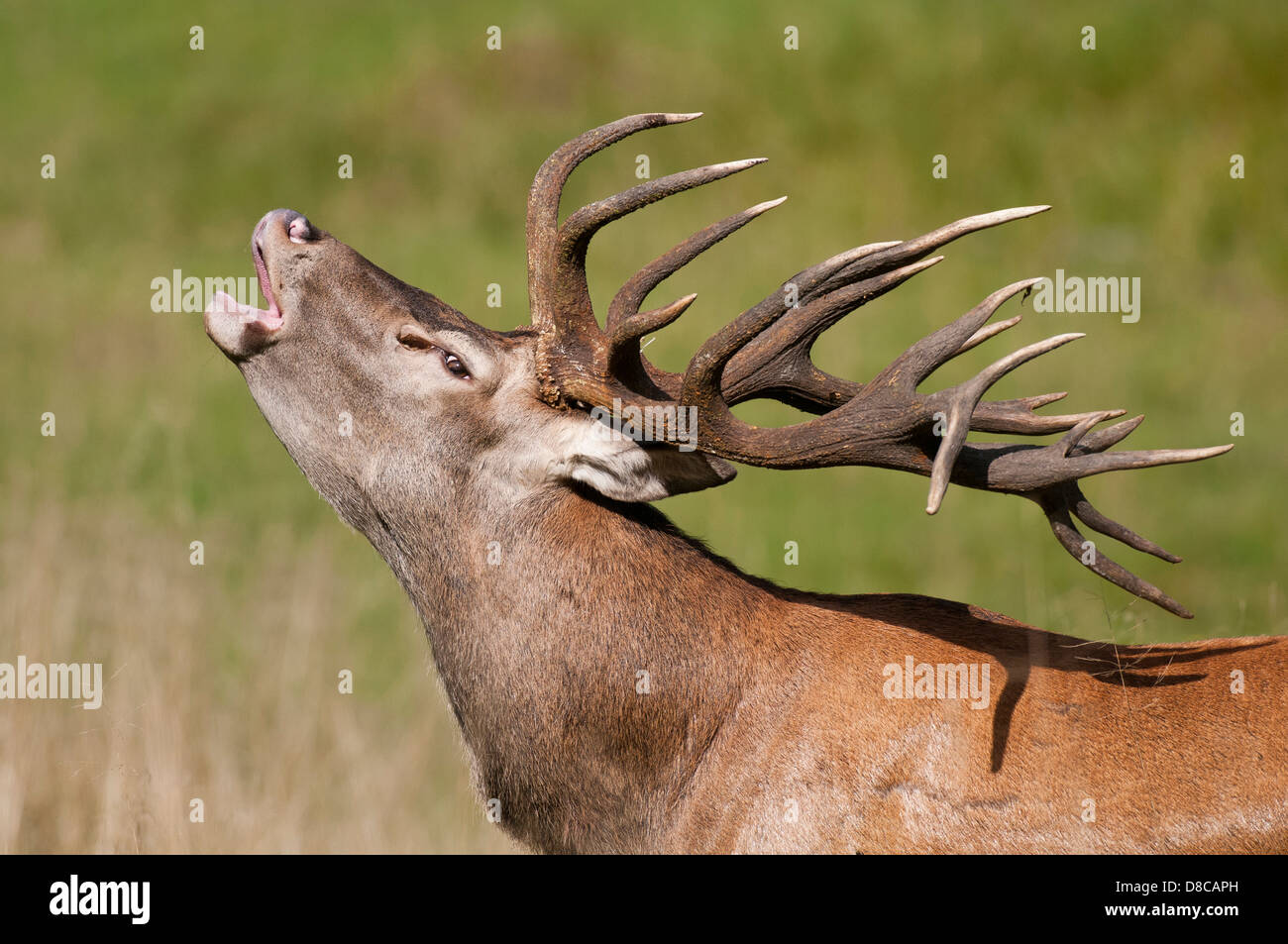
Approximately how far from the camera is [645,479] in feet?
15.4

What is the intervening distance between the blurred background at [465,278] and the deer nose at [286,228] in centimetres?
238

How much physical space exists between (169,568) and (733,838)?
627 cm

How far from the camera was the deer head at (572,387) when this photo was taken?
14.6ft

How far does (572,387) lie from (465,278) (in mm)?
12286

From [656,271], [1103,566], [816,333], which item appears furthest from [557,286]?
[1103,566]

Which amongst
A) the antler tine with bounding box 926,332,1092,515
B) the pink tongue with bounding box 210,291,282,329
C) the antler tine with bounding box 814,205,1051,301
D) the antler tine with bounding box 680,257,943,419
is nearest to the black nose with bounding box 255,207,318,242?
the pink tongue with bounding box 210,291,282,329

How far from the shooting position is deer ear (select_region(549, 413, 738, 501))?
4.65 meters

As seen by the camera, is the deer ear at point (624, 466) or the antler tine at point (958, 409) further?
the deer ear at point (624, 466)

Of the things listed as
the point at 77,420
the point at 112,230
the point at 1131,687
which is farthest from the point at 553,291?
the point at 112,230

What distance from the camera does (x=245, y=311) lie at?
16.0ft
